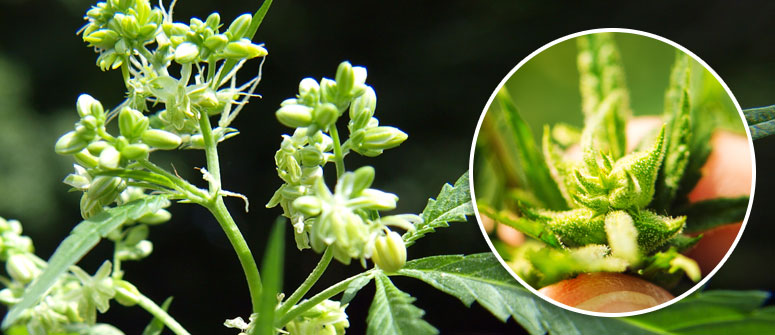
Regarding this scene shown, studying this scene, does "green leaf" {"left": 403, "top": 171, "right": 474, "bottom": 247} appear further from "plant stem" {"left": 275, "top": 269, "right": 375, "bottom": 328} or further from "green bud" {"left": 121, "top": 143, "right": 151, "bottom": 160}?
"green bud" {"left": 121, "top": 143, "right": 151, "bottom": 160}

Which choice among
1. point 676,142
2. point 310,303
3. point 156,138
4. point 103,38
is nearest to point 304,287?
point 310,303

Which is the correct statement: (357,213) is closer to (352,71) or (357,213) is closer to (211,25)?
(352,71)

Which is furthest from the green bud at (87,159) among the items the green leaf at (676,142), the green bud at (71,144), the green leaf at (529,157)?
the green leaf at (676,142)

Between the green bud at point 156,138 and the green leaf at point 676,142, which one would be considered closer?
the green bud at point 156,138

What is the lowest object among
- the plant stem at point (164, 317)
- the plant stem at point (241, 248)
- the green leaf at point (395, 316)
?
the plant stem at point (164, 317)

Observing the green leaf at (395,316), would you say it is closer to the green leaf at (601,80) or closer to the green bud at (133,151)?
the green bud at (133,151)

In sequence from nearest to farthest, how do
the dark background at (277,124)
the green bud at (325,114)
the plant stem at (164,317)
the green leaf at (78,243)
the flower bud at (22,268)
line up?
the green leaf at (78,243)
the green bud at (325,114)
the plant stem at (164,317)
the flower bud at (22,268)
the dark background at (277,124)

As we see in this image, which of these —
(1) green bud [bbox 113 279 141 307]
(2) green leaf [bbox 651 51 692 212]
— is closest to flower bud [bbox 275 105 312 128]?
(1) green bud [bbox 113 279 141 307]

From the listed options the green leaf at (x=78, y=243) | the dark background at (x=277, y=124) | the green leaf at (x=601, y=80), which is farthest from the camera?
the dark background at (x=277, y=124)
